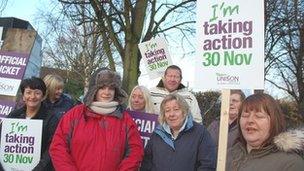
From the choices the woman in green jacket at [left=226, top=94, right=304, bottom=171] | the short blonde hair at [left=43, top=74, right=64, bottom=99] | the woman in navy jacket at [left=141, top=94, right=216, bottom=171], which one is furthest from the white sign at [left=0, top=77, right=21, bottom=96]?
the woman in green jacket at [left=226, top=94, right=304, bottom=171]

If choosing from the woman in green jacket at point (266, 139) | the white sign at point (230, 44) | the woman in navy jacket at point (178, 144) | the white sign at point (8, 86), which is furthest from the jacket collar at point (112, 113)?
the white sign at point (8, 86)

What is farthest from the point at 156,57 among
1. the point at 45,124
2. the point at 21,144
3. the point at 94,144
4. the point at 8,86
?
the point at 94,144

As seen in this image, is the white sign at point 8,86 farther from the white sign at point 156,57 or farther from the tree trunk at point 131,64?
the tree trunk at point 131,64

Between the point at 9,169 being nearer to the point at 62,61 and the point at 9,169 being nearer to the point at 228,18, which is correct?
the point at 228,18

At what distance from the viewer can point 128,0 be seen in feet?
59.1

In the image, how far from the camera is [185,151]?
4824 mm

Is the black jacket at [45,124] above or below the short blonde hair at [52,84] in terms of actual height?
below

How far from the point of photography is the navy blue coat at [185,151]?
189 inches

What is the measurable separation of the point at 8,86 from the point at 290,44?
700 inches

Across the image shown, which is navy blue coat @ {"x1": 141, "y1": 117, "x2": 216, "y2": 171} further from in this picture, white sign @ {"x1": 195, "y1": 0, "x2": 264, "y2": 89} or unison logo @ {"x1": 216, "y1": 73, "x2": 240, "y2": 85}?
unison logo @ {"x1": 216, "y1": 73, "x2": 240, "y2": 85}

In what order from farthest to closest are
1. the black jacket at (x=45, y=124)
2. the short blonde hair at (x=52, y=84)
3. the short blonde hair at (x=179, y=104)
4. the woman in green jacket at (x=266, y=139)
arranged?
the short blonde hair at (x=52, y=84), the black jacket at (x=45, y=124), the short blonde hair at (x=179, y=104), the woman in green jacket at (x=266, y=139)

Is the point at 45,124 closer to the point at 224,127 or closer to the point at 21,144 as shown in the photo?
the point at 21,144

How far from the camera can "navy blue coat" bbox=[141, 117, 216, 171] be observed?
4812 millimetres

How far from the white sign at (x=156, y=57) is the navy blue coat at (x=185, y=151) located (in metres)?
4.99
